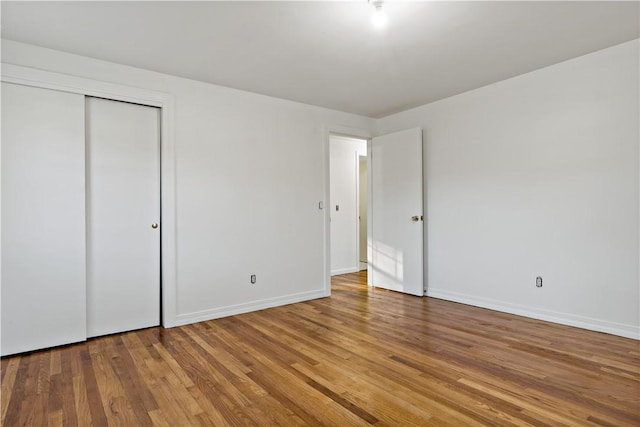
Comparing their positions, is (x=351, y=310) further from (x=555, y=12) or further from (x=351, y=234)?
(x=555, y=12)

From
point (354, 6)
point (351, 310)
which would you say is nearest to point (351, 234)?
point (351, 310)

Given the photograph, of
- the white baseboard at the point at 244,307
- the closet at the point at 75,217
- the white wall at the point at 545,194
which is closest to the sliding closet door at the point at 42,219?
the closet at the point at 75,217

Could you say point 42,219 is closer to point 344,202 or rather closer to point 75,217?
point 75,217

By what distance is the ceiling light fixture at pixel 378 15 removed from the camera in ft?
7.38

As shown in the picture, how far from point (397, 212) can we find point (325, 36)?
268cm

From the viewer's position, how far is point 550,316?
3.41 meters

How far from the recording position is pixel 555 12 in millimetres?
2439

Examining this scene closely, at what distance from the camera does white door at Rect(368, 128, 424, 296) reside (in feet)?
14.9

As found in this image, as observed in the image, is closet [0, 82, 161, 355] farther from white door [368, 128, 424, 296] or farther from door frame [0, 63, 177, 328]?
white door [368, 128, 424, 296]

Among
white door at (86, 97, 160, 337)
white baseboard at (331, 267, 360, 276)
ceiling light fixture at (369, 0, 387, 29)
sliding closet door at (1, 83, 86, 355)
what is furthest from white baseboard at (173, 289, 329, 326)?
ceiling light fixture at (369, 0, 387, 29)

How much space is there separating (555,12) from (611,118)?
122cm

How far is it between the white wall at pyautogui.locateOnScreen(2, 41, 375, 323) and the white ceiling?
212 mm

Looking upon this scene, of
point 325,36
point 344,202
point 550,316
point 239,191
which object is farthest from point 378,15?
point 344,202

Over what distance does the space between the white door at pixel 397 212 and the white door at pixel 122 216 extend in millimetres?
2916
